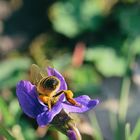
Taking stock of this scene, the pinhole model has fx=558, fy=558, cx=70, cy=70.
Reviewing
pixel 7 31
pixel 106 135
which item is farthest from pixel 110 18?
pixel 106 135

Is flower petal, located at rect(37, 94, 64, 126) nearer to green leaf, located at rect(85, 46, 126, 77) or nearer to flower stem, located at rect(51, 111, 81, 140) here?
flower stem, located at rect(51, 111, 81, 140)

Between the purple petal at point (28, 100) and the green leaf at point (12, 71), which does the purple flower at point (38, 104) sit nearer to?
the purple petal at point (28, 100)

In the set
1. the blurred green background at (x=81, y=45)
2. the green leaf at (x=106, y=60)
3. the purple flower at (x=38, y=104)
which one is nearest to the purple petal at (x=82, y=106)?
the purple flower at (x=38, y=104)

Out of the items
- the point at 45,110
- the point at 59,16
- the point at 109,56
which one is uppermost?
the point at 45,110

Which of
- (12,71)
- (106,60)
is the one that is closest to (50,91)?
(12,71)

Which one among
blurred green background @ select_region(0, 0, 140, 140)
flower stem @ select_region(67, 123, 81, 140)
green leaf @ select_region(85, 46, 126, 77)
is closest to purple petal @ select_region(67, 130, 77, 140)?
flower stem @ select_region(67, 123, 81, 140)

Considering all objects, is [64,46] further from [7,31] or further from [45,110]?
[45,110]

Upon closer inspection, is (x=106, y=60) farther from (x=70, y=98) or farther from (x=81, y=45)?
(x=70, y=98)
